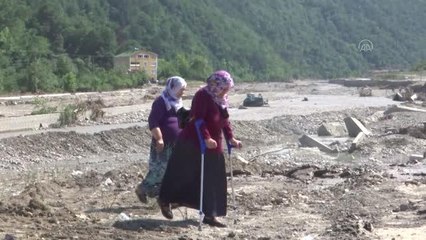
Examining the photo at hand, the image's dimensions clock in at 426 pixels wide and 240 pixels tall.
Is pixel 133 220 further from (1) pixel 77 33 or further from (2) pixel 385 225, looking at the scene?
(1) pixel 77 33

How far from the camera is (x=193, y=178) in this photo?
30.4 feet

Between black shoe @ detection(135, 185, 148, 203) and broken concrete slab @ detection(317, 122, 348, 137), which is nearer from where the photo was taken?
black shoe @ detection(135, 185, 148, 203)

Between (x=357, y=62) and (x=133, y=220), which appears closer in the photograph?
(x=133, y=220)

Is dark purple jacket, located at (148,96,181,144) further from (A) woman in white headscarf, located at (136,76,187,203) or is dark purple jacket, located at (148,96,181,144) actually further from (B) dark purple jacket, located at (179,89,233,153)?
(B) dark purple jacket, located at (179,89,233,153)

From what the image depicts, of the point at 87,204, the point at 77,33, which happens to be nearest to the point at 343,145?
the point at 87,204

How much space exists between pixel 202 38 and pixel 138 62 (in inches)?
1250

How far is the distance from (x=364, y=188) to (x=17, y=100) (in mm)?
44386

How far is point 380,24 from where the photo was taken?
177750 mm

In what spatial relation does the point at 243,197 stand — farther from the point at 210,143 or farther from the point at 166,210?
the point at 210,143

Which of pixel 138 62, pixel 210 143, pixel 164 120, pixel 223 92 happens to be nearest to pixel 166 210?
pixel 210 143

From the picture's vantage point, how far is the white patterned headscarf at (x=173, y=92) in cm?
981

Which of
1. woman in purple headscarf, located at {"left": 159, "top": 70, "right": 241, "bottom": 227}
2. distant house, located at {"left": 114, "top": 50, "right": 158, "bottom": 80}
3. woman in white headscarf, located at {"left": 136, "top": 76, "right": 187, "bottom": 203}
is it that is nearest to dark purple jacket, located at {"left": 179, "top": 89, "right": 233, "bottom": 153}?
woman in purple headscarf, located at {"left": 159, "top": 70, "right": 241, "bottom": 227}

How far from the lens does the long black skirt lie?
9188 mm

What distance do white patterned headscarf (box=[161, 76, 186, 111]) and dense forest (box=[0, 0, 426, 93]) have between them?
60.4m
